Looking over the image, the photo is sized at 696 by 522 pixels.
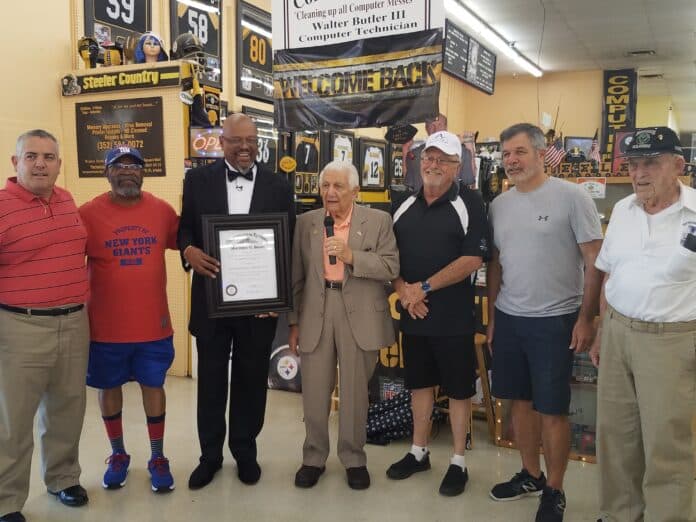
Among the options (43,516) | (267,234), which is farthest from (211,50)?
(43,516)

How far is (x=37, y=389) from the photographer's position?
281 cm

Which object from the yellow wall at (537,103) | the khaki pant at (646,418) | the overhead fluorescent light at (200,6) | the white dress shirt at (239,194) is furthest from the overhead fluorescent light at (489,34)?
the khaki pant at (646,418)

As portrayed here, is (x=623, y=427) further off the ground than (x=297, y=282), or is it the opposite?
(x=297, y=282)

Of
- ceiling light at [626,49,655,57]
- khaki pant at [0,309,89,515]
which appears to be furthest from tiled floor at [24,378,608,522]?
ceiling light at [626,49,655,57]

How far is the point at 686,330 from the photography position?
228 cm

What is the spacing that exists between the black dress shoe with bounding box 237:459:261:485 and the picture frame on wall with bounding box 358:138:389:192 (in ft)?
13.4

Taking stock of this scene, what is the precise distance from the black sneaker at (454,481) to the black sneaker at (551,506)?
42 centimetres

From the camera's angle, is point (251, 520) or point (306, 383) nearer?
point (251, 520)

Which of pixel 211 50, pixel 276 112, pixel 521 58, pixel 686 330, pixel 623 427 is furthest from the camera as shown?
pixel 521 58

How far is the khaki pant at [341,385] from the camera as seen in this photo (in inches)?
123

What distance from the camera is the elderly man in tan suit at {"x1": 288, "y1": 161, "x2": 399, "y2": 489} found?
3.03 meters

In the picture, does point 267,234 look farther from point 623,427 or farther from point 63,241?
point 623,427

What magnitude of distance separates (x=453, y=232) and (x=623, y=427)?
43.8 inches

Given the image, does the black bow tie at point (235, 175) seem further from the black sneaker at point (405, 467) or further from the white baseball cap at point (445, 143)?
the black sneaker at point (405, 467)
